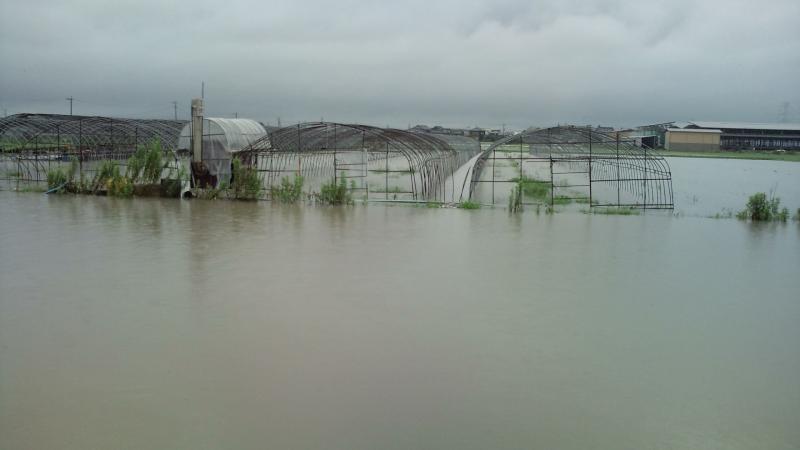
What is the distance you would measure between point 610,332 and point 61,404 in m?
4.92

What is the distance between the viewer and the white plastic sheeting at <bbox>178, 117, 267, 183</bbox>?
20281 millimetres

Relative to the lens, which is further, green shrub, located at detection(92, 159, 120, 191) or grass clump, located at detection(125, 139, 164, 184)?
green shrub, located at detection(92, 159, 120, 191)

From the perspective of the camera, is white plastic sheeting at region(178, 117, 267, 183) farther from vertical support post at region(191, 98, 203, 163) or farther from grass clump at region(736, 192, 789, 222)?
grass clump at region(736, 192, 789, 222)

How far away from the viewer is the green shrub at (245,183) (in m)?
18.6

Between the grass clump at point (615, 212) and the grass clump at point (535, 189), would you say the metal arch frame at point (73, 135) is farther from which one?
the grass clump at point (615, 212)

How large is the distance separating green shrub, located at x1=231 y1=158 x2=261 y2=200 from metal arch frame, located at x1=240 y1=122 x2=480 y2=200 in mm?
1216

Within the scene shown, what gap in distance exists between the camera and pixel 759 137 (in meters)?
60.0

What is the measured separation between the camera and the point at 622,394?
5.17 meters

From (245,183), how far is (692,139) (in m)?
52.5

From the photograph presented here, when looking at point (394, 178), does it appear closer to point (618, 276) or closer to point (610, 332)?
point (618, 276)

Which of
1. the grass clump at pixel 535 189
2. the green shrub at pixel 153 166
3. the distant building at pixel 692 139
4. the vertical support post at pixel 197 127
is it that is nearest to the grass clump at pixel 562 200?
the grass clump at pixel 535 189

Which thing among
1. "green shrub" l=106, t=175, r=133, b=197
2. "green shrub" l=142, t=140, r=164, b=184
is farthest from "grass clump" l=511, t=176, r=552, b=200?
"green shrub" l=106, t=175, r=133, b=197

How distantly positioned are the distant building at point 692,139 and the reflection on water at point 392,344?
2068 inches

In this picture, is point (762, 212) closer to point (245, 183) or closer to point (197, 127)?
point (245, 183)
